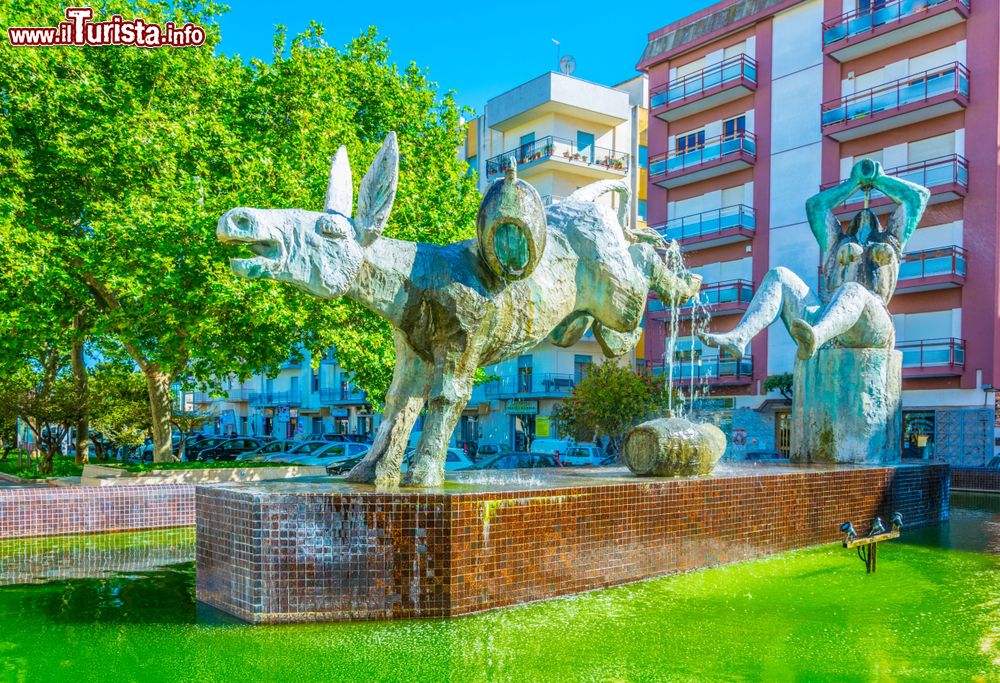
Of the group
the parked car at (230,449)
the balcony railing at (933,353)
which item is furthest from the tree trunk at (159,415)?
the balcony railing at (933,353)

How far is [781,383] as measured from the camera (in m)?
27.2

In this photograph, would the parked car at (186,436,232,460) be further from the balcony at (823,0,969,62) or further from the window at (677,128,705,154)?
the balcony at (823,0,969,62)

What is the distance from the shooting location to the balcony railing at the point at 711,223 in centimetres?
3019

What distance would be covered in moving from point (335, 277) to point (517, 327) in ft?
5.42

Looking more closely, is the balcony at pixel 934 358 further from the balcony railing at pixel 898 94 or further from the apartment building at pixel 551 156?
the apartment building at pixel 551 156

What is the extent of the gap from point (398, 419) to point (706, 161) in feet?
87.4

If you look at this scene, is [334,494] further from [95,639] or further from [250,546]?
[95,639]

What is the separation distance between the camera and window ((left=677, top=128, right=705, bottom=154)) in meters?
32.6

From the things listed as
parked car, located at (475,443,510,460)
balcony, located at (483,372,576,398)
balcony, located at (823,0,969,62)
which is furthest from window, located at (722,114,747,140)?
parked car, located at (475,443,510,460)

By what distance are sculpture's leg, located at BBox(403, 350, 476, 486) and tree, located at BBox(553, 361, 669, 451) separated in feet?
57.6

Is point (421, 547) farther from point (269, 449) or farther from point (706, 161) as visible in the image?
point (706, 161)

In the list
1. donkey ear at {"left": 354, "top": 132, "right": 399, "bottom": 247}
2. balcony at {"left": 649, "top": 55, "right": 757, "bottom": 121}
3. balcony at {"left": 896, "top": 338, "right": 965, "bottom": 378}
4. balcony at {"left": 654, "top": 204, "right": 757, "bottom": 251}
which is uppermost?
balcony at {"left": 649, "top": 55, "right": 757, "bottom": 121}

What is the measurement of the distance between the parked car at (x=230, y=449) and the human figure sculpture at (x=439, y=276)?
804 inches

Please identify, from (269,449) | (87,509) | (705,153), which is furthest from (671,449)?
(705,153)
